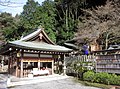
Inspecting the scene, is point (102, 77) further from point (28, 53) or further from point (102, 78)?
point (28, 53)

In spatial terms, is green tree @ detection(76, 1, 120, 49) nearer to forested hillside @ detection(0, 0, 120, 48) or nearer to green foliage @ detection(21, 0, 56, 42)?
forested hillside @ detection(0, 0, 120, 48)

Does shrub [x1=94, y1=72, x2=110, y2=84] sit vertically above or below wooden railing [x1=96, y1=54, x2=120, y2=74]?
below

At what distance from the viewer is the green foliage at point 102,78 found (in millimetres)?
11562

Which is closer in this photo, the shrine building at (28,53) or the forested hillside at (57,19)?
the shrine building at (28,53)

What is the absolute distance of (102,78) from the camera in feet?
40.5

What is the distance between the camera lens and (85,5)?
115 ft

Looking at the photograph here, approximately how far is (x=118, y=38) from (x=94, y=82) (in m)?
11.1

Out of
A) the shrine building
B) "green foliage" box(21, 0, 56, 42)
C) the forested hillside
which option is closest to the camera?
the shrine building

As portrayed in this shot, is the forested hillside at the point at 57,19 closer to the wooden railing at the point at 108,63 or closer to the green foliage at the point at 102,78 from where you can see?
the wooden railing at the point at 108,63

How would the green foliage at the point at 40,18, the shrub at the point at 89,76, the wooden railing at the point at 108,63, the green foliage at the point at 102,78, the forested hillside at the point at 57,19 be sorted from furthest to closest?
the green foliage at the point at 40,18
the forested hillside at the point at 57,19
the shrub at the point at 89,76
the wooden railing at the point at 108,63
the green foliage at the point at 102,78

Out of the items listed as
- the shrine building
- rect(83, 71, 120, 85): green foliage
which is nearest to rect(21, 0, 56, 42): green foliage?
the shrine building

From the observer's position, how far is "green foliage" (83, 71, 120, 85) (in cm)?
1156

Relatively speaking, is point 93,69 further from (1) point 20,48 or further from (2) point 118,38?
(2) point 118,38

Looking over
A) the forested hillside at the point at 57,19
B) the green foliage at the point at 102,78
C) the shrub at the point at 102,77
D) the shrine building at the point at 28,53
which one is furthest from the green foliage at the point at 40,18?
the shrub at the point at 102,77
